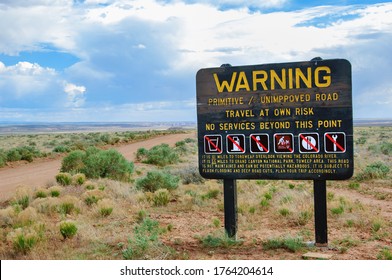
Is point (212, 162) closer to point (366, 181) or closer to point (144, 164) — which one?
point (366, 181)

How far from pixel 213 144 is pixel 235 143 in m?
0.41

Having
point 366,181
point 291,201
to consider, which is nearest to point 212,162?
point 291,201

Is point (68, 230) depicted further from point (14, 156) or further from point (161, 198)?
point (14, 156)

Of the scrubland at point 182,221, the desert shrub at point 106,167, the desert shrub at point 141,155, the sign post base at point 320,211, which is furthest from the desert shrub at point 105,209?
the desert shrub at point 141,155

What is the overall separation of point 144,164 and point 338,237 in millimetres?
16724

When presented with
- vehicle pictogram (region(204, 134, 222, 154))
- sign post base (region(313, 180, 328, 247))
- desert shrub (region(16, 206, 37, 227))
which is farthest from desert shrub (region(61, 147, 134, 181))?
sign post base (region(313, 180, 328, 247))

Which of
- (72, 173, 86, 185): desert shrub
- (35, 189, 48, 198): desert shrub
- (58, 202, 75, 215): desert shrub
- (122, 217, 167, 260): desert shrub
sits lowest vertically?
(122, 217, 167, 260): desert shrub

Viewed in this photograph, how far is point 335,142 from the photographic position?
730 cm

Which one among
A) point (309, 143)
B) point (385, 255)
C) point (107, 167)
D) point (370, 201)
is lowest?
point (370, 201)

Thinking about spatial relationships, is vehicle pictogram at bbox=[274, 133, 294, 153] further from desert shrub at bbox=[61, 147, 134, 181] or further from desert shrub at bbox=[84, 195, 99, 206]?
desert shrub at bbox=[61, 147, 134, 181]

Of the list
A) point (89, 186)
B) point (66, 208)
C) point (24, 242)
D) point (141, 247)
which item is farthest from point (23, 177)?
point (141, 247)

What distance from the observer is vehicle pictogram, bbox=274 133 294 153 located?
7543mm

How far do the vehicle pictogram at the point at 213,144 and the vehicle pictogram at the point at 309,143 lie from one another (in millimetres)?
1386

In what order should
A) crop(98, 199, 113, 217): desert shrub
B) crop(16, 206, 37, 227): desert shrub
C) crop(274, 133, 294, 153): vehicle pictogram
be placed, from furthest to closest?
crop(98, 199, 113, 217): desert shrub < crop(16, 206, 37, 227): desert shrub < crop(274, 133, 294, 153): vehicle pictogram
